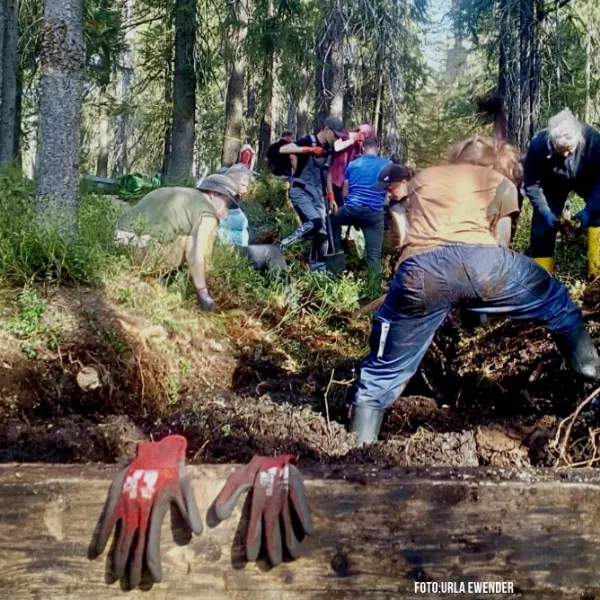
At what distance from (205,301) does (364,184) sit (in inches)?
114

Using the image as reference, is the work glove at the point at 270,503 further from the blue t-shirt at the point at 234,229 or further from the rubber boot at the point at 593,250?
the blue t-shirt at the point at 234,229

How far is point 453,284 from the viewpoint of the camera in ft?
11.1

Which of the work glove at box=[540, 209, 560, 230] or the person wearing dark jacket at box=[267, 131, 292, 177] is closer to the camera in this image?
the work glove at box=[540, 209, 560, 230]

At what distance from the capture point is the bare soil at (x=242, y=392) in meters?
3.42

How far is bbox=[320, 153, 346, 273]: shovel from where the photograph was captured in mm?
8172

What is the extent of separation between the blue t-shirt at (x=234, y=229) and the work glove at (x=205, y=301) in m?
1.57

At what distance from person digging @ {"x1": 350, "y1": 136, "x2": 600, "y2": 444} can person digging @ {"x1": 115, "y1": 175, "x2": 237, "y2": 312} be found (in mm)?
2657

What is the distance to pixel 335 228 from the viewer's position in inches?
335

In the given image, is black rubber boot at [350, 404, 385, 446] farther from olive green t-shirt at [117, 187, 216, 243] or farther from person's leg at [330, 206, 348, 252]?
person's leg at [330, 206, 348, 252]

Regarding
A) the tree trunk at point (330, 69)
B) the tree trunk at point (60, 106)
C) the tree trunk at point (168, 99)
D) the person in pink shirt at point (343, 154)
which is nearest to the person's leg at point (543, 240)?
the person in pink shirt at point (343, 154)

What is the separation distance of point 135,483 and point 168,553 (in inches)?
7.2

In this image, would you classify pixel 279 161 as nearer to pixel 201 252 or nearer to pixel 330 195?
pixel 330 195

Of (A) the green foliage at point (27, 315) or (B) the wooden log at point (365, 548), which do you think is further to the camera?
(A) the green foliage at point (27, 315)

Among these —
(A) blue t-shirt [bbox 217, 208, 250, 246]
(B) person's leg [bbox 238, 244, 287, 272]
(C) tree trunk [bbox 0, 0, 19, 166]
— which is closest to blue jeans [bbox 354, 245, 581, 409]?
(B) person's leg [bbox 238, 244, 287, 272]
